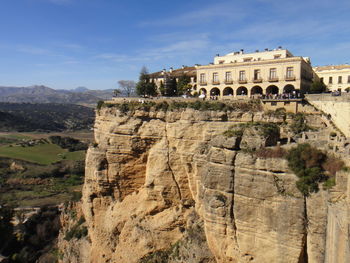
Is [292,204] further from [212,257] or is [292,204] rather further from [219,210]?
[212,257]

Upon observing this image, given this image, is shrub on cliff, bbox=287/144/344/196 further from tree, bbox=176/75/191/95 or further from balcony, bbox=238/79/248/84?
tree, bbox=176/75/191/95

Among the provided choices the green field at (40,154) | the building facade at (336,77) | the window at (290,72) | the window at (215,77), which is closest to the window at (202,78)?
the window at (215,77)

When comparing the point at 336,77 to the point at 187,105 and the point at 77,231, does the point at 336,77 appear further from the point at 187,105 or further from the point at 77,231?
the point at 77,231

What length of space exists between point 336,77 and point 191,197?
22837 mm

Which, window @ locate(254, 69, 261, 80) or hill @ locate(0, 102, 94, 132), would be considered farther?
hill @ locate(0, 102, 94, 132)

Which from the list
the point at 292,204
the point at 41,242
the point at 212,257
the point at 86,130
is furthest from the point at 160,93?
the point at 86,130

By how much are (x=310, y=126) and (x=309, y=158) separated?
7448 mm

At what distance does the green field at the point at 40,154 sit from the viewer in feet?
271

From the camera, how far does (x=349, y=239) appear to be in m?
9.81

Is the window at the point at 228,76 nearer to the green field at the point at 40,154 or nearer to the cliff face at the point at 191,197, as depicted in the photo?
the cliff face at the point at 191,197

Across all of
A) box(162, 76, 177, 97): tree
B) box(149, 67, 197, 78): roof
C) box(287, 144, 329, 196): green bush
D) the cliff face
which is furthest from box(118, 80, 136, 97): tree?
box(287, 144, 329, 196): green bush

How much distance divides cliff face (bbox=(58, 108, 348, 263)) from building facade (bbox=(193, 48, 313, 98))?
19.6ft

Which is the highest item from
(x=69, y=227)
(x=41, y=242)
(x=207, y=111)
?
(x=207, y=111)

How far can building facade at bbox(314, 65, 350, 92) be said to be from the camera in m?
31.7
